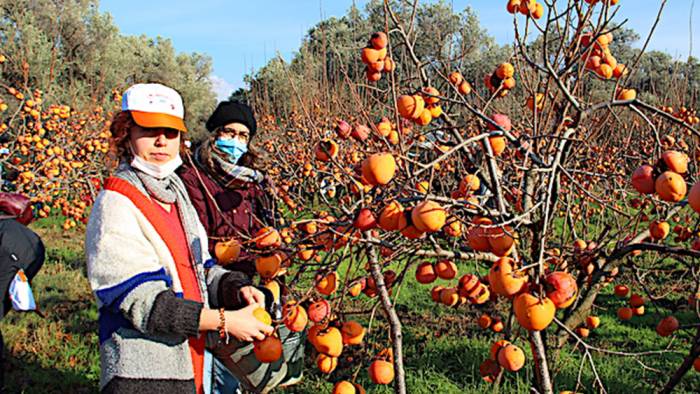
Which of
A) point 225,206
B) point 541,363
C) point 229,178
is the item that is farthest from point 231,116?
point 541,363

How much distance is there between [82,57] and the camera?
14508 millimetres

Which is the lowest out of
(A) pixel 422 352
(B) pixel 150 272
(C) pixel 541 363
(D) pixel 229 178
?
(A) pixel 422 352

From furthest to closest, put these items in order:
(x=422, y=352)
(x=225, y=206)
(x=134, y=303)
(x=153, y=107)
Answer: (x=422, y=352) → (x=225, y=206) → (x=153, y=107) → (x=134, y=303)

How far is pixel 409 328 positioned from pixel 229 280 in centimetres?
260

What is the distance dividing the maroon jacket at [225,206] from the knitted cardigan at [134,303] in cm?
65

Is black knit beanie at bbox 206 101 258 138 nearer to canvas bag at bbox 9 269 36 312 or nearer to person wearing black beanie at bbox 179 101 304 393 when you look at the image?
person wearing black beanie at bbox 179 101 304 393

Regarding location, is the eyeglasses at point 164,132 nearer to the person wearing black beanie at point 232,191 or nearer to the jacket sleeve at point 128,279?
the jacket sleeve at point 128,279

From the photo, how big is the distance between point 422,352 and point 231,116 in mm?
2046

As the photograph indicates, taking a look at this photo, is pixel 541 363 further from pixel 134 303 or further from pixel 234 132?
pixel 234 132

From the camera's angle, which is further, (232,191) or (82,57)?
(82,57)

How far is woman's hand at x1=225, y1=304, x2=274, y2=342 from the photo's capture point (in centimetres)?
150

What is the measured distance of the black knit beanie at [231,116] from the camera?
→ 2.66 m

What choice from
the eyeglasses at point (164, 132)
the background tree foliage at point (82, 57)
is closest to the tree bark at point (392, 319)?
the eyeglasses at point (164, 132)

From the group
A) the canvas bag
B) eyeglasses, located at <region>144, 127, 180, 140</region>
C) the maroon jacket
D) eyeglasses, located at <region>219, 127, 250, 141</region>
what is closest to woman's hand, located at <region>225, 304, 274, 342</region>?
eyeglasses, located at <region>144, 127, 180, 140</region>
